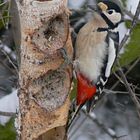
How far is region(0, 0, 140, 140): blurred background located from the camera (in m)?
4.18

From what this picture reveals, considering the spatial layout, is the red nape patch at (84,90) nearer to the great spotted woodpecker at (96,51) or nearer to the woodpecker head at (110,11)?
the great spotted woodpecker at (96,51)

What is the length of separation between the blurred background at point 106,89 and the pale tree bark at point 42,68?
0.50 metres

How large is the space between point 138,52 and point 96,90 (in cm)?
88

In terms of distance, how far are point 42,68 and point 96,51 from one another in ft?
1.58

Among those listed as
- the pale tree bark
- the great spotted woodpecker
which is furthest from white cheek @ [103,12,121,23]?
the pale tree bark

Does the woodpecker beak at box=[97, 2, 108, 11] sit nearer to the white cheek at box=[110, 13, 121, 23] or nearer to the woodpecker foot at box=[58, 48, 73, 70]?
the white cheek at box=[110, 13, 121, 23]

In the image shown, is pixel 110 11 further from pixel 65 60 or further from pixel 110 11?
pixel 65 60

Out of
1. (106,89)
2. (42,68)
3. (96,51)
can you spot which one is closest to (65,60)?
(42,68)

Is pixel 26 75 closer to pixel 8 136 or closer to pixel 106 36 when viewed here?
pixel 106 36

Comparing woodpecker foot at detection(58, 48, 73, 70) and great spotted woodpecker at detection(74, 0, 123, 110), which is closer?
woodpecker foot at detection(58, 48, 73, 70)

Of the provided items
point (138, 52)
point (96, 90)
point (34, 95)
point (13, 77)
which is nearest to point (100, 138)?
point (13, 77)

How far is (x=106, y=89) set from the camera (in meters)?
4.07

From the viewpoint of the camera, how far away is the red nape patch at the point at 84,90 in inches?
132

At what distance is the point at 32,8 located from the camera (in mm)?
2785
